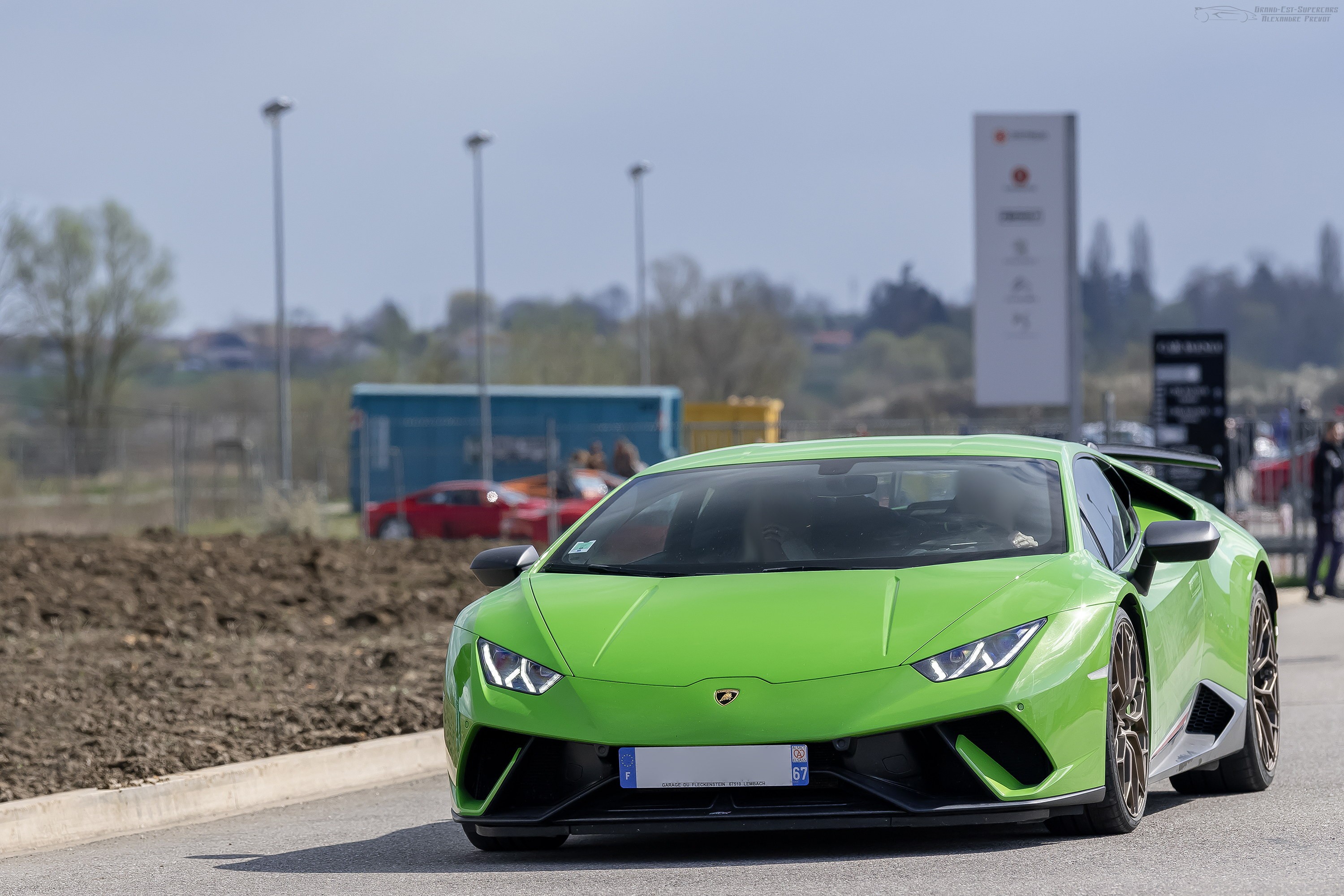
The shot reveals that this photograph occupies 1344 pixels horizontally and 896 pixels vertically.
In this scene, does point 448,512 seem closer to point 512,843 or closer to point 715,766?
point 512,843

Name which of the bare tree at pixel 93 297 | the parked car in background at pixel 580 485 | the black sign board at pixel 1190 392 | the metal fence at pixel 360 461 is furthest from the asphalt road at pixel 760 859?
the bare tree at pixel 93 297

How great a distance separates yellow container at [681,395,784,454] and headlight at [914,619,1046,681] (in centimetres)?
925

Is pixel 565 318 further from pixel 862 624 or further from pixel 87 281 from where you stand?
pixel 862 624

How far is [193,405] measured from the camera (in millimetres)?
69000

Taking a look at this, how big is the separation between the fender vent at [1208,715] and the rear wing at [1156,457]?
4.18 ft

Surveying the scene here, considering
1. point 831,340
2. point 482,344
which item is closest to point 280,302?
point 482,344

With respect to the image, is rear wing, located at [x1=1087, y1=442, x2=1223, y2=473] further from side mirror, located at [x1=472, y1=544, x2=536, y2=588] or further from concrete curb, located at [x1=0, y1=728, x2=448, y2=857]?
concrete curb, located at [x1=0, y1=728, x2=448, y2=857]

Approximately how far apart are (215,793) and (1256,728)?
4373 millimetres

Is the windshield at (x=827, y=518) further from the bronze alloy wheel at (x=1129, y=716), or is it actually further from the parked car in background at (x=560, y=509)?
the parked car in background at (x=560, y=509)

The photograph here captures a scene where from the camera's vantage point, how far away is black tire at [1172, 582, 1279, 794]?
246 inches

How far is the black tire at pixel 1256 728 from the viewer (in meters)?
6.24

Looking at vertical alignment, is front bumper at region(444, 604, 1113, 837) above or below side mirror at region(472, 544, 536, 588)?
below

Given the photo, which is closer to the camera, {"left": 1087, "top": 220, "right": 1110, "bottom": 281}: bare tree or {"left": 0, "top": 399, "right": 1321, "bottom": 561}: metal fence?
{"left": 0, "top": 399, "right": 1321, "bottom": 561}: metal fence

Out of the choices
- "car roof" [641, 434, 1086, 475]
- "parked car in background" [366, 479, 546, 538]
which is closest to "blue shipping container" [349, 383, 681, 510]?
"parked car in background" [366, 479, 546, 538]
